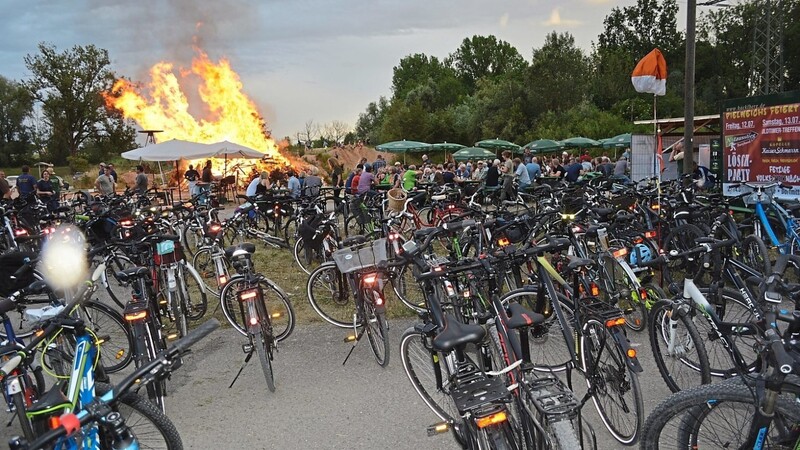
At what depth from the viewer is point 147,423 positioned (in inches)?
107

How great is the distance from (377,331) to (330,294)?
1.30 m

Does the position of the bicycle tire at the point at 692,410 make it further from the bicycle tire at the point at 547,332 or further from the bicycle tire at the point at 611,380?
the bicycle tire at the point at 547,332

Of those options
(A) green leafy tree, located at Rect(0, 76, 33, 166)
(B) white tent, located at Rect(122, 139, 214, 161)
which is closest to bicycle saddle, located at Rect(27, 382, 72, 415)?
(B) white tent, located at Rect(122, 139, 214, 161)

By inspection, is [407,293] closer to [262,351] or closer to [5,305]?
[262,351]

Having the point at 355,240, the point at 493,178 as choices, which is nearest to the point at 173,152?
the point at 493,178

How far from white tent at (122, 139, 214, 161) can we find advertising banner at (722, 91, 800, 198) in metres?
13.8

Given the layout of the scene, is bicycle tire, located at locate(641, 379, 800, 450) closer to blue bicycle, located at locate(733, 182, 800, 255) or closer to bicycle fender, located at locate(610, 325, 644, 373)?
bicycle fender, located at locate(610, 325, 644, 373)

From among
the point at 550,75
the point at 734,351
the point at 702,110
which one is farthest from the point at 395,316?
the point at 702,110

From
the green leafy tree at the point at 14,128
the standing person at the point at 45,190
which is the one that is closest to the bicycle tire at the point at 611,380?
the standing person at the point at 45,190

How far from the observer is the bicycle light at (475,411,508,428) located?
6.95ft

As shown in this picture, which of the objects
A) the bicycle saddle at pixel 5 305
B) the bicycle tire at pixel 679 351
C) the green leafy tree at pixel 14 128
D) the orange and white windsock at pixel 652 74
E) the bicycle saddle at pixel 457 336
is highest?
the green leafy tree at pixel 14 128

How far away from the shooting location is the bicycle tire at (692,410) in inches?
84.2

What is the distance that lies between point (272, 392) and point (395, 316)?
2016mm

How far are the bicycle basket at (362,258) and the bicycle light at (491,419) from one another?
2.65 m
